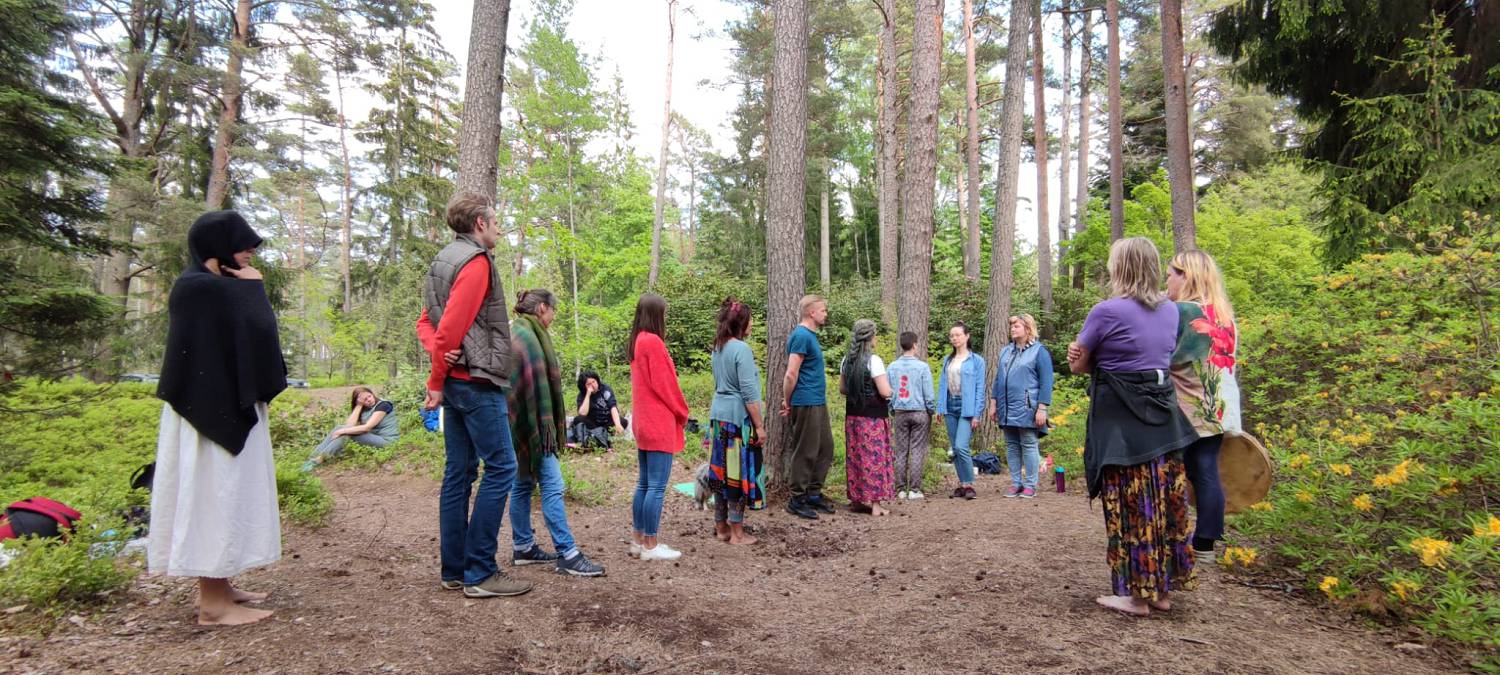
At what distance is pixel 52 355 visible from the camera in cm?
860

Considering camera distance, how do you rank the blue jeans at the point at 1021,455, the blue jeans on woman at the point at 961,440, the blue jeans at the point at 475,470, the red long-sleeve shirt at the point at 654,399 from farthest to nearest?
the blue jeans on woman at the point at 961,440, the blue jeans at the point at 1021,455, the red long-sleeve shirt at the point at 654,399, the blue jeans at the point at 475,470

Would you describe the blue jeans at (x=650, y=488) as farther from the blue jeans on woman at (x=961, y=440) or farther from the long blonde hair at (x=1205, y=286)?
the blue jeans on woman at (x=961, y=440)

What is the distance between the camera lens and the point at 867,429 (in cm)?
636

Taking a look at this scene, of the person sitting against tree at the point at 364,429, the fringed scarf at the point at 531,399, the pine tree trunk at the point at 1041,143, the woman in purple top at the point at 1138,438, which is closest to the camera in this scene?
the woman in purple top at the point at 1138,438

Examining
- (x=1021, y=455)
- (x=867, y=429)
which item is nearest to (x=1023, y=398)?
(x=1021, y=455)

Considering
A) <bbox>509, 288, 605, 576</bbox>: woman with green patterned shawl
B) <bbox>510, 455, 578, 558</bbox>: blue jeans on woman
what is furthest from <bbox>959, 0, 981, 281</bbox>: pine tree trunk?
<bbox>510, 455, 578, 558</bbox>: blue jeans on woman

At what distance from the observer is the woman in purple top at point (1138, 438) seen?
128 inches

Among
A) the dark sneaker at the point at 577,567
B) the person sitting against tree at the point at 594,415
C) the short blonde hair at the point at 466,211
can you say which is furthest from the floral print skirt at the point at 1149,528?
the person sitting against tree at the point at 594,415

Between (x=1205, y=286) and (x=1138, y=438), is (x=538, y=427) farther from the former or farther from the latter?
(x=1205, y=286)

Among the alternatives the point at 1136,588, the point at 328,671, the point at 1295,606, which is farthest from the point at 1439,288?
the point at 328,671

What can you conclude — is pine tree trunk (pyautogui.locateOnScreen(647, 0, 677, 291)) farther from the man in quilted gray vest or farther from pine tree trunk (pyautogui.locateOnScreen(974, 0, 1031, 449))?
the man in quilted gray vest

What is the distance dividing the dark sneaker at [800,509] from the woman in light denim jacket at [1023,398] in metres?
2.32

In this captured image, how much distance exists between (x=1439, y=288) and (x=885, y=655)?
631cm

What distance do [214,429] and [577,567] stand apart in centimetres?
201
